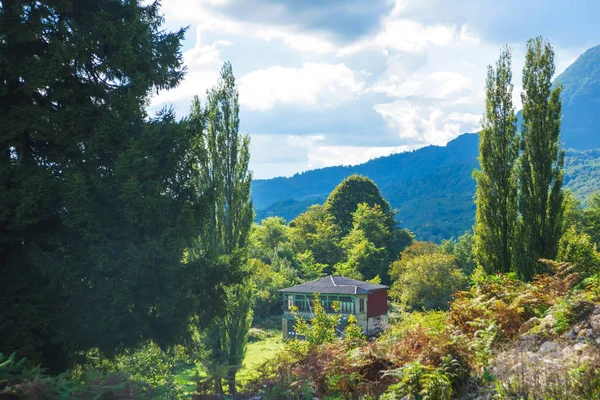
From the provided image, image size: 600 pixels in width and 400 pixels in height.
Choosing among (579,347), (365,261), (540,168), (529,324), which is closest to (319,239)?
(365,261)

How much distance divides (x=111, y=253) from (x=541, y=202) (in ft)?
40.8

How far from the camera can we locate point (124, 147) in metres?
10.2

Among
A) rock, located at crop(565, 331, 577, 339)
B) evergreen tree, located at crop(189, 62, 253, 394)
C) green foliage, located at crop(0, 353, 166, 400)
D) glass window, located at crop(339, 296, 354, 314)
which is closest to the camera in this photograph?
green foliage, located at crop(0, 353, 166, 400)

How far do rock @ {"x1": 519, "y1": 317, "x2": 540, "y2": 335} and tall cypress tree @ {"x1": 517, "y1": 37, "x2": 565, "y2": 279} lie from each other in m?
7.57

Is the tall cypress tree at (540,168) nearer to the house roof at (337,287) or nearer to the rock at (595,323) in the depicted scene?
the rock at (595,323)

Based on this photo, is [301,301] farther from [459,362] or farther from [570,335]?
[570,335]

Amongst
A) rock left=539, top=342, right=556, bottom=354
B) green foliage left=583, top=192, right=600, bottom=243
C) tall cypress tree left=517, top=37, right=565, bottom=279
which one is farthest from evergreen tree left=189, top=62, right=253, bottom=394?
Result: green foliage left=583, top=192, right=600, bottom=243

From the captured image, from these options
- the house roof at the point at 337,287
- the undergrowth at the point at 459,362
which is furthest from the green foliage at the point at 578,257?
the house roof at the point at 337,287

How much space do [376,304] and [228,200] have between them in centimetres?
1951

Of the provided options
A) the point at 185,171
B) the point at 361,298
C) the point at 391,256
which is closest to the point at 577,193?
the point at 391,256

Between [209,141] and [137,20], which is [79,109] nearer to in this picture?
[137,20]

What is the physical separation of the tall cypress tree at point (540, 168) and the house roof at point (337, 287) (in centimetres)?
1735

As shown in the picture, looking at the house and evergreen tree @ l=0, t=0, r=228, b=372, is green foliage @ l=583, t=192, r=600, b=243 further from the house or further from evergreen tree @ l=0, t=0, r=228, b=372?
evergreen tree @ l=0, t=0, r=228, b=372

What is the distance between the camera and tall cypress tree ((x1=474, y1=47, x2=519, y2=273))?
1573 centimetres
